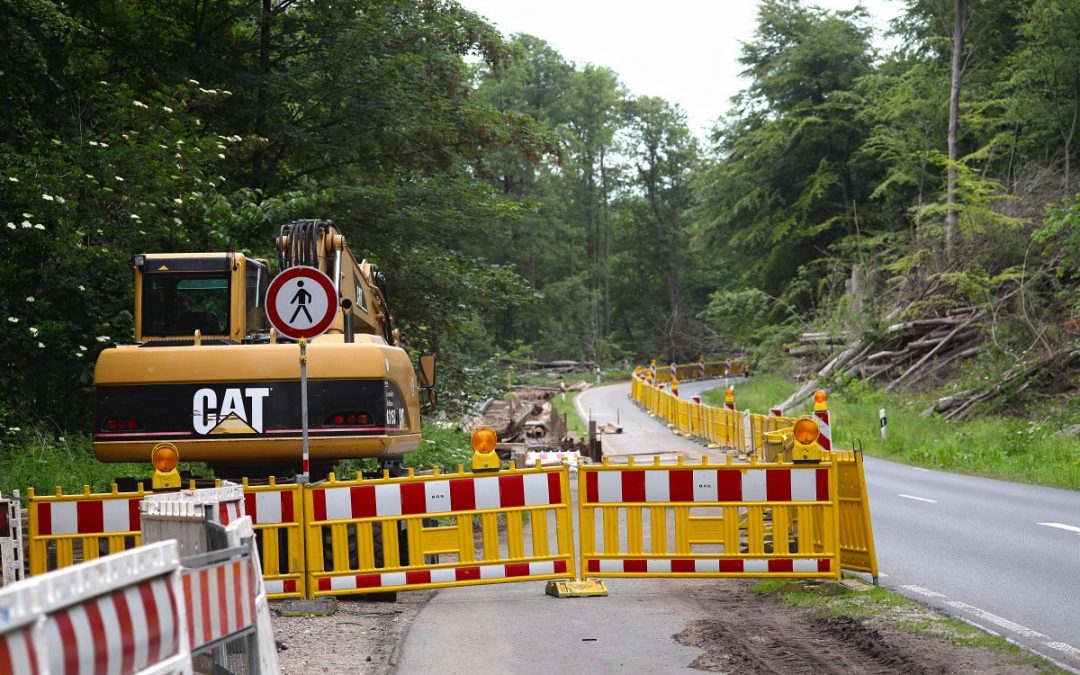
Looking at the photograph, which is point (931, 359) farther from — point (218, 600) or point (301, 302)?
point (218, 600)

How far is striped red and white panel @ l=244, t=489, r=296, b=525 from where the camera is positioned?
9.66 m

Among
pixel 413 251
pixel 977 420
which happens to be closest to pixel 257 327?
pixel 413 251

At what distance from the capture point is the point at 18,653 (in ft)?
10.2

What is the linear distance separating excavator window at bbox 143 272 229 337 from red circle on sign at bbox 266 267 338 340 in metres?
1.80

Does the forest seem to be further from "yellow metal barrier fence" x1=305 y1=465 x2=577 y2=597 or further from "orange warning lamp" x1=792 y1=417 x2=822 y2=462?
"orange warning lamp" x1=792 y1=417 x2=822 y2=462

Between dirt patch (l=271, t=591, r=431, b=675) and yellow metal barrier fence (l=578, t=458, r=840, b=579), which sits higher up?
yellow metal barrier fence (l=578, t=458, r=840, b=579)

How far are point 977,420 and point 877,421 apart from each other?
368 centimetres

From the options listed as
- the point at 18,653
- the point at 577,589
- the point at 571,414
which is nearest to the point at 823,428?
the point at 577,589

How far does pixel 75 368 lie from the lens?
55.0 ft

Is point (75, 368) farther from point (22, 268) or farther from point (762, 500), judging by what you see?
point (762, 500)

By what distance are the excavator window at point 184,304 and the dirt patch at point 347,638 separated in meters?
3.38

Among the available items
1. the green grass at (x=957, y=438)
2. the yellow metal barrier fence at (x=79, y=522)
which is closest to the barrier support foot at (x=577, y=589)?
the yellow metal barrier fence at (x=79, y=522)

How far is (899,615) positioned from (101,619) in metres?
6.30

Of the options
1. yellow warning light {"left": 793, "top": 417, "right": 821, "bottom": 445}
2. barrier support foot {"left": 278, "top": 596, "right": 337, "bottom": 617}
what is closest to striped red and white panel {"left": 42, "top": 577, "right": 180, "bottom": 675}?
barrier support foot {"left": 278, "top": 596, "right": 337, "bottom": 617}
